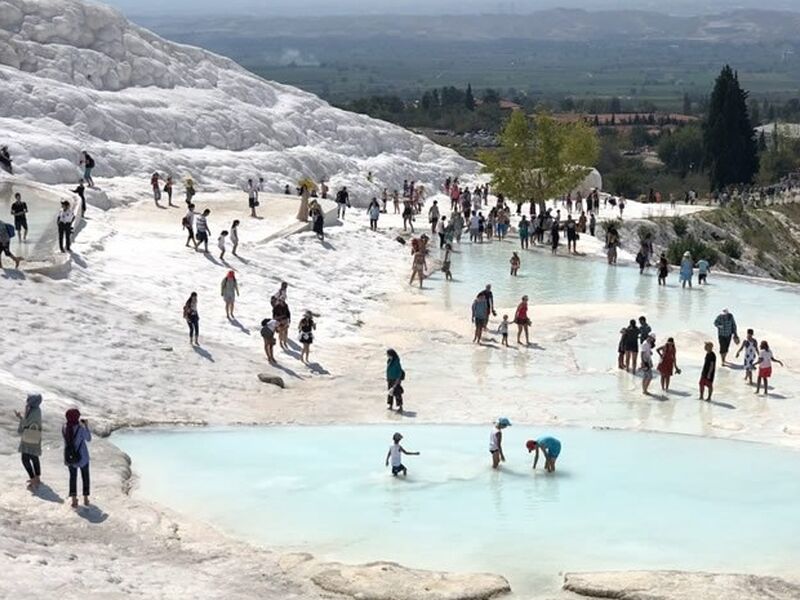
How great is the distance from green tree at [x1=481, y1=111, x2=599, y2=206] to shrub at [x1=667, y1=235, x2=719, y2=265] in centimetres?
409

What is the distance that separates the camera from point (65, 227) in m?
28.0

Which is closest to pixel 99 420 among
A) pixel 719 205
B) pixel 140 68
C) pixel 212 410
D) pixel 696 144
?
pixel 212 410

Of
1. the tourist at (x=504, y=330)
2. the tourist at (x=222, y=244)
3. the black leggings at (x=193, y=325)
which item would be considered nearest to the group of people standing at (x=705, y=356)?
the tourist at (x=504, y=330)

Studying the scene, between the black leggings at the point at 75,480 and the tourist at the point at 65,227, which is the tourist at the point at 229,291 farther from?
the black leggings at the point at 75,480

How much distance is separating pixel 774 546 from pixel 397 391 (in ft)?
24.8

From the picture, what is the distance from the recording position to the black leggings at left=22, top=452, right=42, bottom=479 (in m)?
16.5

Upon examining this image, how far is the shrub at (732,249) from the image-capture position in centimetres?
5219

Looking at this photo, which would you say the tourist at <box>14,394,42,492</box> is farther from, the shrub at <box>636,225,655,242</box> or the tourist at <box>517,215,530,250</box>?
the shrub at <box>636,225,655,242</box>

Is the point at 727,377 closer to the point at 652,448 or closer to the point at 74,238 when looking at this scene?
the point at 652,448

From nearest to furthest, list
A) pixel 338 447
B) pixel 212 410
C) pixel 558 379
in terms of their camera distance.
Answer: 1. pixel 338 447
2. pixel 212 410
3. pixel 558 379

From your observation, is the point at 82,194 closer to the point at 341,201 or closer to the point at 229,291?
the point at 229,291

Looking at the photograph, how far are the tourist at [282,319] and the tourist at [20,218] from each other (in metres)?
5.05

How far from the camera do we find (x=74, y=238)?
30.2 m

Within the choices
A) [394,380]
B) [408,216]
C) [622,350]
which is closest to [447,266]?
[408,216]
